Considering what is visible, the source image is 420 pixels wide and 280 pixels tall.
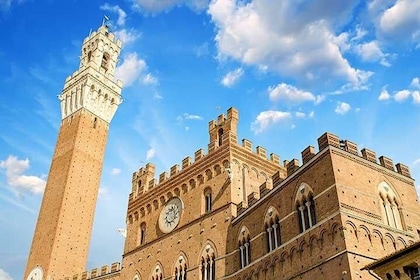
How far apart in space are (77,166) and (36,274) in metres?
10.3

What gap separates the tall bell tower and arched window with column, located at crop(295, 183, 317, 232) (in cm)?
2673

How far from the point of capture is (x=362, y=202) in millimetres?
17391

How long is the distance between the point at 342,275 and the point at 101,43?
148ft

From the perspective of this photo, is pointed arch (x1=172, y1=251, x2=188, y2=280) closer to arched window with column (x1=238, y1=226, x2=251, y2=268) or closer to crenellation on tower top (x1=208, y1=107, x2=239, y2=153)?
arched window with column (x1=238, y1=226, x2=251, y2=268)

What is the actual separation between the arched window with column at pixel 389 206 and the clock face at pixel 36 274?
100ft

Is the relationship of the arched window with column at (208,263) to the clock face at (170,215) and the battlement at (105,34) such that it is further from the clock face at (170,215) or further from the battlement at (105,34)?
the battlement at (105,34)

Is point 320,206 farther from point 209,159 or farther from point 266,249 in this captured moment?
point 209,159

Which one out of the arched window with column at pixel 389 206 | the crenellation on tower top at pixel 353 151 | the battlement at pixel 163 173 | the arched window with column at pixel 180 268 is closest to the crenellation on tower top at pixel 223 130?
the battlement at pixel 163 173

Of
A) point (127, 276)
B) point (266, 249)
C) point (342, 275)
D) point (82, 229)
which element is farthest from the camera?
point (82, 229)

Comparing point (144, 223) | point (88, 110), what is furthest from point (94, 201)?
point (144, 223)

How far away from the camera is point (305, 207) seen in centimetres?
1859

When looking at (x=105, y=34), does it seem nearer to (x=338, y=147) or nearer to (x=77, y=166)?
(x=77, y=166)

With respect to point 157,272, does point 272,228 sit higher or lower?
lower

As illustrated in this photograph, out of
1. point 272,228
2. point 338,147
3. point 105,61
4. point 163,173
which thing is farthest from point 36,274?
point 338,147
